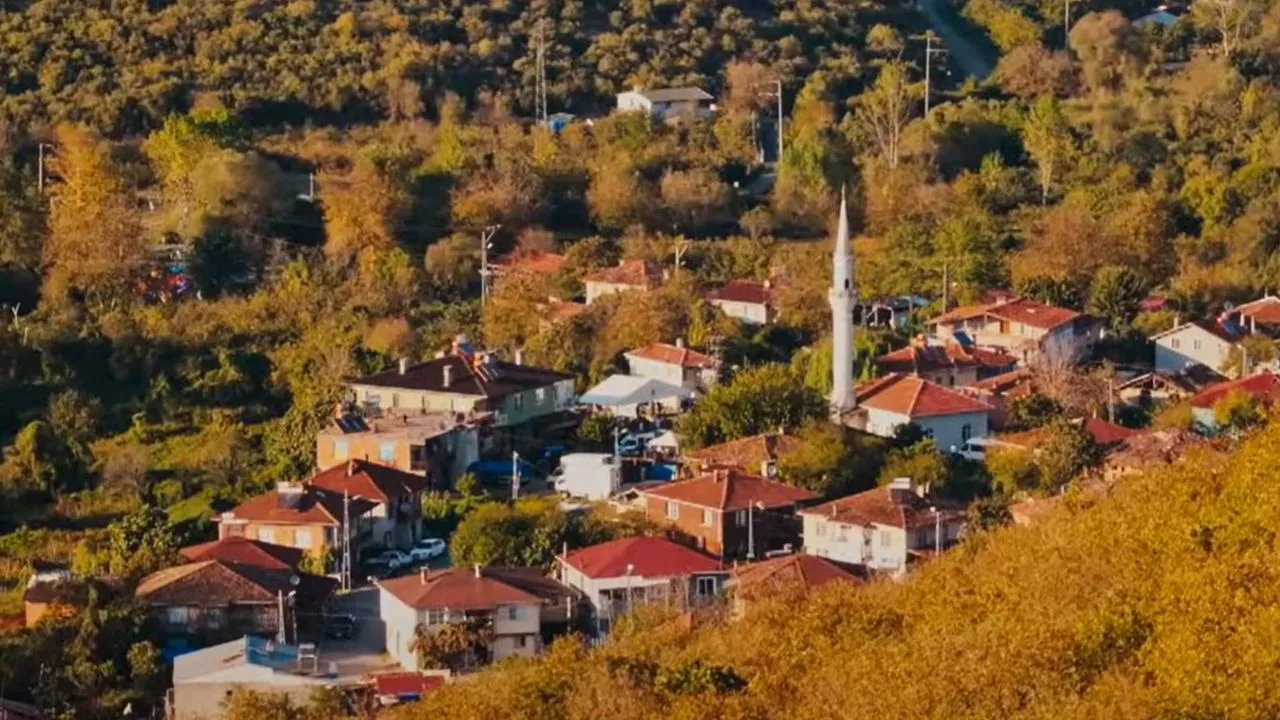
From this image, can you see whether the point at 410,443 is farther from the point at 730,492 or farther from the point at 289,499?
the point at 730,492

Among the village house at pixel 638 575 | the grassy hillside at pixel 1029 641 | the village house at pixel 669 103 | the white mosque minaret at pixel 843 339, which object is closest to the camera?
the grassy hillside at pixel 1029 641

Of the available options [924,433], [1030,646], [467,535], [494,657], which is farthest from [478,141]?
[1030,646]

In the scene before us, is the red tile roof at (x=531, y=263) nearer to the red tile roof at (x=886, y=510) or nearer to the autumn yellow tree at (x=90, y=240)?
the autumn yellow tree at (x=90, y=240)

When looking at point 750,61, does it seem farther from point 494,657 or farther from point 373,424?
point 494,657

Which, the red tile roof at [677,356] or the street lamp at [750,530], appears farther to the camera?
the red tile roof at [677,356]

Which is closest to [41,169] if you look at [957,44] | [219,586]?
[219,586]

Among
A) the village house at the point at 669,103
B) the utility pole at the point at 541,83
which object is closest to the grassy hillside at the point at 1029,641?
the village house at the point at 669,103
